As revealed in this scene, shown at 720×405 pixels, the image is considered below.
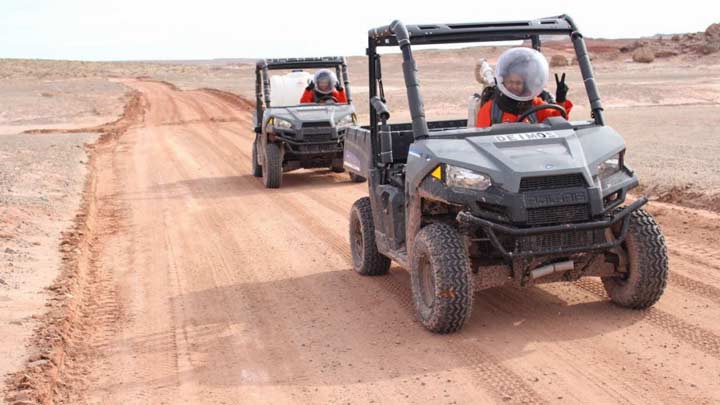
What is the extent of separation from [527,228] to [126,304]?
3.48 meters

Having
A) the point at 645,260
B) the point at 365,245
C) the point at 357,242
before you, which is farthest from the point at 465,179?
the point at 357,242

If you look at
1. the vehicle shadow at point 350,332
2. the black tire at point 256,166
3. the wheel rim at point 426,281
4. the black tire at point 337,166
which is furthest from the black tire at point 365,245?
the black tire at point 256,166

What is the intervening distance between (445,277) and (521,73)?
161 cm

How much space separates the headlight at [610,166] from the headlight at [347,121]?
8.20 m

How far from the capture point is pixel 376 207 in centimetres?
711

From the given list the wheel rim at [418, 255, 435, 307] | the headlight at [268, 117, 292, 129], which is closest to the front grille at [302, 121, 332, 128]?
the headlight at [268, 117, 292, 129]

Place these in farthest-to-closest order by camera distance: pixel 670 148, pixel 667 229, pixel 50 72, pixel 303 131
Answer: pixel 50 72
pixel 670 148
pixel 303 131
pixel 667 229

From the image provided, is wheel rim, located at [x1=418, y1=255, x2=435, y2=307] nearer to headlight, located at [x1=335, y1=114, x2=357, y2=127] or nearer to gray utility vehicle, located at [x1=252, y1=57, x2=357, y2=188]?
gray utility vehicle, located at [x1=252, y1=57, x2=357, y2=188]

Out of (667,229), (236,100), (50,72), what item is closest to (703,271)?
(667,229)

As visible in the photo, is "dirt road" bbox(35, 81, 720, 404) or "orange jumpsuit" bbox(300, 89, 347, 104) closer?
"dirt road" bbox(35, 81, 720, 404)

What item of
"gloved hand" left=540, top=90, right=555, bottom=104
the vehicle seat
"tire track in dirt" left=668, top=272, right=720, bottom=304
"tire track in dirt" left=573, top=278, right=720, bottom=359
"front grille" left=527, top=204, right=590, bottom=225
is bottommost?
"tire track in dirt" left=668, top=272, right=720, bottom=304

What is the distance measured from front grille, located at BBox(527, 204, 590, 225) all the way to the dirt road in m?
0.78

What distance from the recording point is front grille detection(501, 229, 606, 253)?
18.1 ft

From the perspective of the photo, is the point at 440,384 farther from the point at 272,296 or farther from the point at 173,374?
the point at 272,296
